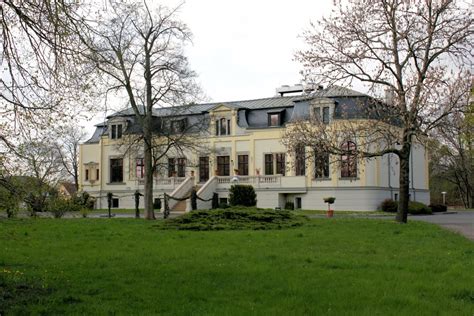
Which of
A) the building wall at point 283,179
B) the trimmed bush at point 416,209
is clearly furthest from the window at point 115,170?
the trimmed bush at point 416,209

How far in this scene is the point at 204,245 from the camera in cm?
1557

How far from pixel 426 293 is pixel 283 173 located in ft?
140

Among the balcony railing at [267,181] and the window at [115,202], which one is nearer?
the balcony railing at [267,181]

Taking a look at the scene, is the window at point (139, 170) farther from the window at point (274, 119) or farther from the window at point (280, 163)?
the window at point (280, 163)

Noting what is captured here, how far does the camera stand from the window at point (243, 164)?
53.2 meters

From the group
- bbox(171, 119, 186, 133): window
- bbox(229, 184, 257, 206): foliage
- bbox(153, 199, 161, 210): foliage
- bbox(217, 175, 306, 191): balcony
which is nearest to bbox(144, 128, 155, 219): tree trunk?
bbox(171, 119, 186, 133): window

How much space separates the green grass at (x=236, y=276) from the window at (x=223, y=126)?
123 feet

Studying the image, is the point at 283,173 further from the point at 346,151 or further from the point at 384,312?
the point at 384,312

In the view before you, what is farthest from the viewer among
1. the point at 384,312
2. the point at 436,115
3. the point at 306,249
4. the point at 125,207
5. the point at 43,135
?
the point at 125,207

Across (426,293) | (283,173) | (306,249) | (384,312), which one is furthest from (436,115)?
(283,173)

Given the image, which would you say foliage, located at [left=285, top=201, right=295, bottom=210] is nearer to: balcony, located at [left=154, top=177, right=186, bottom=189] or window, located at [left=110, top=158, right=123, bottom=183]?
balcony, located at [left=154, top=177, right=186, bottom=189]

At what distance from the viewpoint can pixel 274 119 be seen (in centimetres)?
5241

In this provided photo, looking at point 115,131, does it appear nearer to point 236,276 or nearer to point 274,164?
→ point 274,164

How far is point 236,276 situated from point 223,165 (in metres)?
44.1
